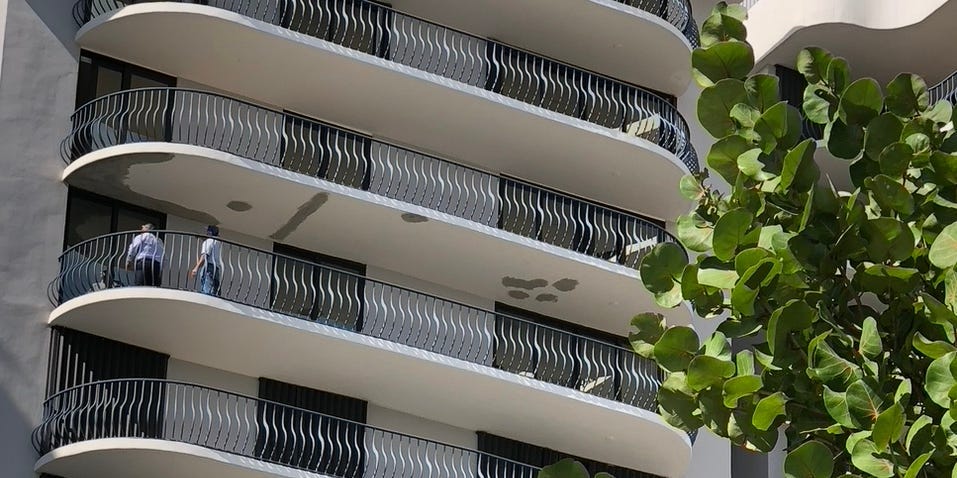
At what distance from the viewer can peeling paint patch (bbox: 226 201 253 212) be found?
2677 centimetres

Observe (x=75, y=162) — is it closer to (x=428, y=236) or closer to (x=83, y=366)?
(x=83, y=366)

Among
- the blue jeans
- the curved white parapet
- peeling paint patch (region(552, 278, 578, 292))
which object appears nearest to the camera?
the blue jeans

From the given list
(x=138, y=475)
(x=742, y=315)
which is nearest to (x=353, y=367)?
(x=138, y=475)

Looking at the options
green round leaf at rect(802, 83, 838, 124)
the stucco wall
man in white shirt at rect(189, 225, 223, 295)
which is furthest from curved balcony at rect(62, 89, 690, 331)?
green round leaf at rect(802, 83, 838, 124)

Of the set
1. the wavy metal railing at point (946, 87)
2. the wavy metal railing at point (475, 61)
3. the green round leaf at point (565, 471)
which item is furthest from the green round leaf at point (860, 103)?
the wavy metal railing at point (946, 87)

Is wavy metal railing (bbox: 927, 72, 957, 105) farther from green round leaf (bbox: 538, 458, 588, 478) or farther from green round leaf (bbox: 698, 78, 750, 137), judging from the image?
green round leaf (bbox: 538, 458, 588, 478)

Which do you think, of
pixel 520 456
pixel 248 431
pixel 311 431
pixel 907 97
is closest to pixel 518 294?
pixel 520 456

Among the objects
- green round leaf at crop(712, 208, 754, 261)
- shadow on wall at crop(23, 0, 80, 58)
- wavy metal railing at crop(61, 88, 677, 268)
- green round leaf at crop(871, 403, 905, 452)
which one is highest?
shadow on wall at crop(23, 0, 80, 58)

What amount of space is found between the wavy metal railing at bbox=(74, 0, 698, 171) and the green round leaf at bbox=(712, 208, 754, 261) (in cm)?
1909

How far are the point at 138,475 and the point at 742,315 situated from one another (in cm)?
1670

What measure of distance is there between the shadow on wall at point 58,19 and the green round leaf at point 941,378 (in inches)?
785

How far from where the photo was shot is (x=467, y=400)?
27.5 metres

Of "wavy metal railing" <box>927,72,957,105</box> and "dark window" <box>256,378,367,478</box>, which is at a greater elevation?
"wavy metal railing" <box>927,72,957,105</box>

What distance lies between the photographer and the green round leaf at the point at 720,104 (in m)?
9.09
